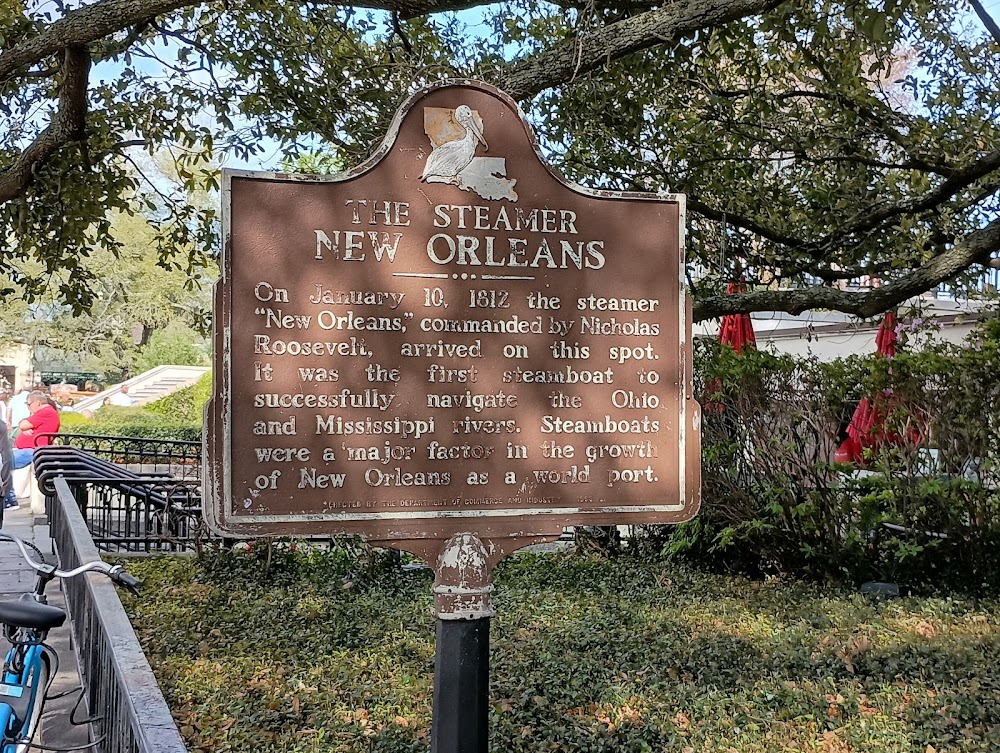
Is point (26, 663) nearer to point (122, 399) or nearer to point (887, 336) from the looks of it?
point (887, 336)

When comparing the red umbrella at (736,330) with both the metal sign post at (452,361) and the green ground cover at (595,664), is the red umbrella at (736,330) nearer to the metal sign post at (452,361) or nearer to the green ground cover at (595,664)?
the green ground cover at (595,664)

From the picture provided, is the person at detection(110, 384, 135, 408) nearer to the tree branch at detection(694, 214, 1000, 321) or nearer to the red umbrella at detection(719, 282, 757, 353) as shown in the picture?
the red umbrella at detection(719, 282, 757, 353)

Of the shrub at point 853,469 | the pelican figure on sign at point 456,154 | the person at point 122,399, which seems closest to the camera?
the pelican figure on sign at point 456,154


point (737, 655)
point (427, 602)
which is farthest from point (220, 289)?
point (427, 602)

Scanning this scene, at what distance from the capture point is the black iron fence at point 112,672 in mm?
2736

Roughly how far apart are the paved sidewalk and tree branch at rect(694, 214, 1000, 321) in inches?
199

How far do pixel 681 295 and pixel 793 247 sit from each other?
601cm

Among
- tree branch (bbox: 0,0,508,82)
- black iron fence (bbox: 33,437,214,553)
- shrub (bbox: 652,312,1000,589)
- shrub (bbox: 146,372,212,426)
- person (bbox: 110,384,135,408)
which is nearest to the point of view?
tree branch (bbox: 0,0,508,82)

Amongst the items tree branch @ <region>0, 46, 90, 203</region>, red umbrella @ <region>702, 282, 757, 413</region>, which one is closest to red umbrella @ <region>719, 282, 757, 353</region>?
red umbrella @ <region>702, 282, 757, 413</region>

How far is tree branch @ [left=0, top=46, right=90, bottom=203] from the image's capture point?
21.5 ft

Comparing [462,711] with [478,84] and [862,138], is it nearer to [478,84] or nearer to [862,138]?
[478,84]

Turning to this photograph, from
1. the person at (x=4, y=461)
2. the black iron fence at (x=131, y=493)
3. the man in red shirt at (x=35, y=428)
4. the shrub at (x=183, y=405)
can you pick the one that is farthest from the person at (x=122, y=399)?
the person at (x=4, y=461)

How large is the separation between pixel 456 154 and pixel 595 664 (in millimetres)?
3589

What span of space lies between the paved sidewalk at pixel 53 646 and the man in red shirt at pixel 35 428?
1475 millimetres
